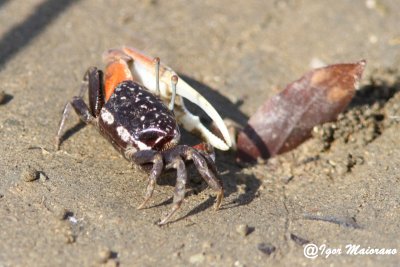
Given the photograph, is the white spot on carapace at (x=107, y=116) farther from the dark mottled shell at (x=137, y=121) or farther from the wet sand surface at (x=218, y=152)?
the wet sand surface at (x=218, y=152)

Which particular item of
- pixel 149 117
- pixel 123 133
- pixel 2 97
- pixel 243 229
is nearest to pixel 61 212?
pixel 123 133

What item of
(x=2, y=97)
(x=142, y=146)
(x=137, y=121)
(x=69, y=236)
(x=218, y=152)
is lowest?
(x=69, y=236)

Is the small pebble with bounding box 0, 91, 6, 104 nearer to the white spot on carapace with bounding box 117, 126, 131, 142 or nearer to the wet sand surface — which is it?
the wet sand surface

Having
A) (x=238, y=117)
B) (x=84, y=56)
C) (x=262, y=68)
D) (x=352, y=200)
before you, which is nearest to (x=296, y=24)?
(x=262, y=68)

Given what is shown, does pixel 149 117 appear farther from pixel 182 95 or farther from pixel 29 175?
pixel 29 175

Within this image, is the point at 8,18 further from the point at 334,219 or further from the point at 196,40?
the point at 334,219

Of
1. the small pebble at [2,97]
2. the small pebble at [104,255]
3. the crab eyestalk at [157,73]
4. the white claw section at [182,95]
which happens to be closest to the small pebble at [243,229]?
the white claw section at [182,95]
